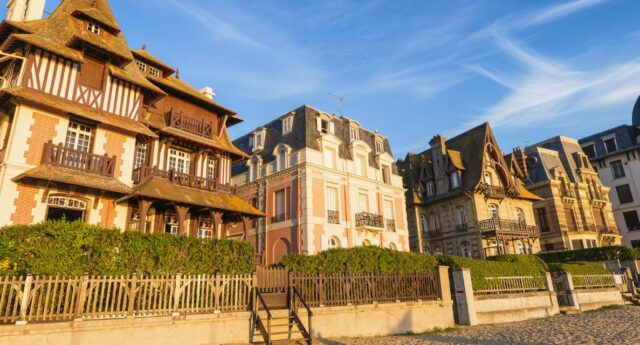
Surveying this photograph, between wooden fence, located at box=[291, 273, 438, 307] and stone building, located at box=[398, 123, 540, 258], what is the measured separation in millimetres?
17386

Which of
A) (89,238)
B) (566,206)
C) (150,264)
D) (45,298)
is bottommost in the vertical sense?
(45,298)

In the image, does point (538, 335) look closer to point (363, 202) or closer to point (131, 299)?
point (131, 299)

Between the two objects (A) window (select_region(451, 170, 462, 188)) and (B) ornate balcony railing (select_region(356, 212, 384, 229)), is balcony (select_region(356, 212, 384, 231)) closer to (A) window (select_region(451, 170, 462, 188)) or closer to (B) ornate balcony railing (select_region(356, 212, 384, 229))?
(B) ornate balcony railing (select_region(356, 212, 384, 229))

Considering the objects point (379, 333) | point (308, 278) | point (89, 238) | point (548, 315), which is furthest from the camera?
point (548, 315)

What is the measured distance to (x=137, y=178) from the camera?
52.4 feet

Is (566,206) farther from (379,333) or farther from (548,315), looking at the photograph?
(379,333)

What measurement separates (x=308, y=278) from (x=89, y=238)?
630cm

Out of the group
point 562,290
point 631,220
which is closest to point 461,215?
point 562,290

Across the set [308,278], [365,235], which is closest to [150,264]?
[308,278]

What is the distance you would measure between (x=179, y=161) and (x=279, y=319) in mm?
10280

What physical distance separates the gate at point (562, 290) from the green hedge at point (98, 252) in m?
17.2

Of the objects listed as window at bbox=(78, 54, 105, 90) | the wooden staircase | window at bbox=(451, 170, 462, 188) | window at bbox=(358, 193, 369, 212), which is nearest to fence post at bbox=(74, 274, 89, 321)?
the wooden staircase

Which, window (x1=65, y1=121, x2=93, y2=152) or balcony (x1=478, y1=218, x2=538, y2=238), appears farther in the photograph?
balcony (x1=478, y1=218, x2=538, y2=238)

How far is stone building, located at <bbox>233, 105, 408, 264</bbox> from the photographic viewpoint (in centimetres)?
2398
